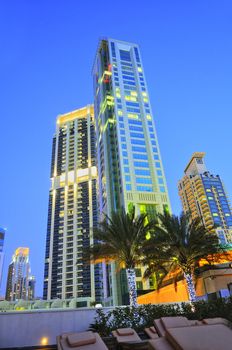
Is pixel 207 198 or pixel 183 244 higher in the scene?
pixel 207 198

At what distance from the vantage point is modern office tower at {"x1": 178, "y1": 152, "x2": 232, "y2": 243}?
141250 mm

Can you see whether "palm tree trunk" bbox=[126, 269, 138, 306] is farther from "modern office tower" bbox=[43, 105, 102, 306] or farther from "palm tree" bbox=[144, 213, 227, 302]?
"modern office tower" bbox=[43, 105, 102, 306]

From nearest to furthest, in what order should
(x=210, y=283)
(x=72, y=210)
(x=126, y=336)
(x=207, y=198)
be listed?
(x=126, y=336)
(x=210, y=283)
(x=72, y=210)
(x=207, y=198)

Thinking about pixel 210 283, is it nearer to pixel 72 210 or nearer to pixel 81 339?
pixel 81 339

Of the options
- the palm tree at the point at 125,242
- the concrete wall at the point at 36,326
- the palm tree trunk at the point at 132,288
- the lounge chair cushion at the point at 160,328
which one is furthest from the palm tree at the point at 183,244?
the lounge chair cushion at the point at 160,328

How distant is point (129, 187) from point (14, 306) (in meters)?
43.2

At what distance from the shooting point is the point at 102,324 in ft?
41.9

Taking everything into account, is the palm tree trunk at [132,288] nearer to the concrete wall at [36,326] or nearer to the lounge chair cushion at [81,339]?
the concrete wall at [36,326]

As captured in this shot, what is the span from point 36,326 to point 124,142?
67.6 meters

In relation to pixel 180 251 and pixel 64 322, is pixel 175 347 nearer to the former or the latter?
pixel 64 322

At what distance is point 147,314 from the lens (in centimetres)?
1318

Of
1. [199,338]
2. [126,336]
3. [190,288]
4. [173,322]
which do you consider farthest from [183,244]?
[199,338]

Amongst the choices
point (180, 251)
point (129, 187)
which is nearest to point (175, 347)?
point (180, 251)

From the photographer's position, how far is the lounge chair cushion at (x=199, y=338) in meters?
2.94
